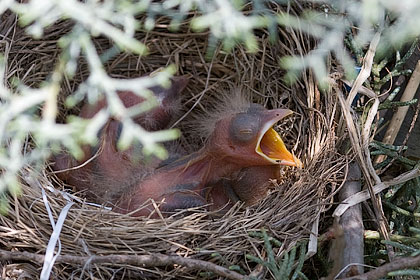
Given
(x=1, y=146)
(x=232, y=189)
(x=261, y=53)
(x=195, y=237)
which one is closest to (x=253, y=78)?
(x=261, y=53)

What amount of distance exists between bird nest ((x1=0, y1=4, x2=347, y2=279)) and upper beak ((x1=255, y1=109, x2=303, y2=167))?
66 millimetres

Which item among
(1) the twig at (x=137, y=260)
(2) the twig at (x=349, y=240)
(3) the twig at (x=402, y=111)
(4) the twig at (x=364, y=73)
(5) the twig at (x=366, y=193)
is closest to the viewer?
(1) the twig at (x=137, y=260)

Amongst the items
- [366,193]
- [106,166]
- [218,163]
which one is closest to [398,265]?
[366,193]

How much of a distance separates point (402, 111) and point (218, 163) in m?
0.64

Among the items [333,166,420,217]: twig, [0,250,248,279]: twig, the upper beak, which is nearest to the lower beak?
the upper beak

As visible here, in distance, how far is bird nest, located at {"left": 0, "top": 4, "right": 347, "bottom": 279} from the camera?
155 centimetres

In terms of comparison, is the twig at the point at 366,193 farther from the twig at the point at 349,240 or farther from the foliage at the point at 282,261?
the foliage at the point at 282,261

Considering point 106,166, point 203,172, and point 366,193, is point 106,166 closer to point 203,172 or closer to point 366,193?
point 203,172

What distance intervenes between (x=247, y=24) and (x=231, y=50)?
100 cm

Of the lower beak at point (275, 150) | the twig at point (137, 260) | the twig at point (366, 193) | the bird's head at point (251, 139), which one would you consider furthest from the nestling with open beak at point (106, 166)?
the twig at point (366, 193)

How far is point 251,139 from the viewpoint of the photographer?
186 centimetres

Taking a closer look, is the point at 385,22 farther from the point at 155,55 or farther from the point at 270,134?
the point at 155,55

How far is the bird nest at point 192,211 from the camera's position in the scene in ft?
5.08

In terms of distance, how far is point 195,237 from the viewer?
1666 mm
